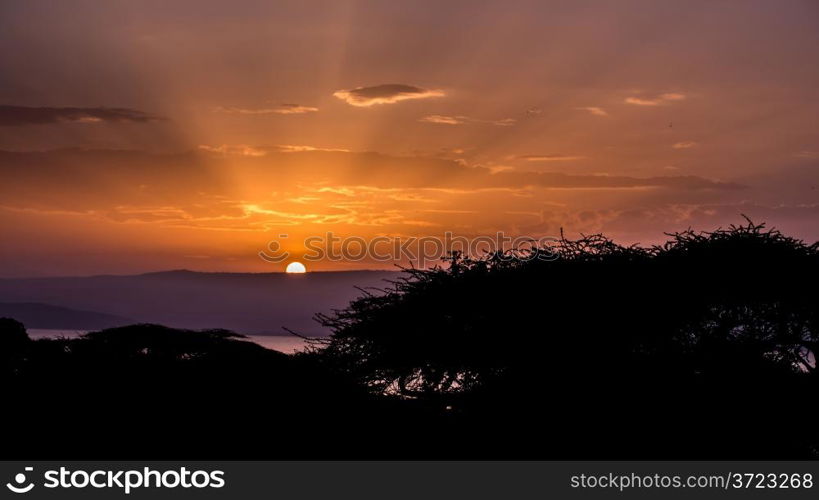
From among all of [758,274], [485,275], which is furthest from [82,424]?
[758,274]

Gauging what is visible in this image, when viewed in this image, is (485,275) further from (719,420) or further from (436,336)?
(719,420)

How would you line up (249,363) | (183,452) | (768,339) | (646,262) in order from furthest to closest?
1. (646,262)
2. (768,339)
3. (249,363)
4. (183,452)

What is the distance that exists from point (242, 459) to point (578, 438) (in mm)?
6356

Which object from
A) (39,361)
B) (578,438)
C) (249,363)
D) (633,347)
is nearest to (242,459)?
(249,363)

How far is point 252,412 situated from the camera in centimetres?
1526

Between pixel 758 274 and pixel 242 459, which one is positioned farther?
pixel 758 274

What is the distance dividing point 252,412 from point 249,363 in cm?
111

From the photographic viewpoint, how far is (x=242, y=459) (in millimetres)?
14680

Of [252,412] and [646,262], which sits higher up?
[646,262]
